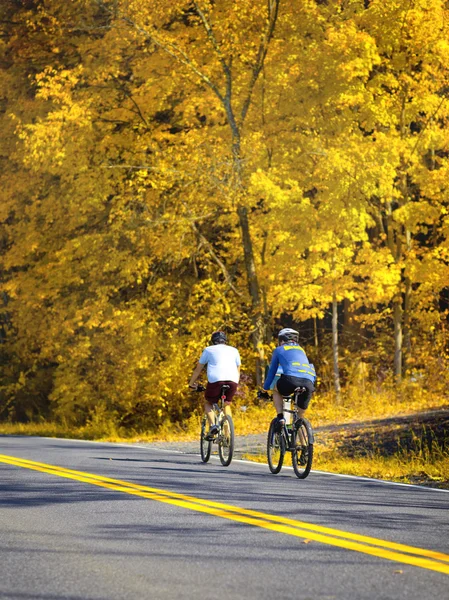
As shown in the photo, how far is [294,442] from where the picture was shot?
585 inches

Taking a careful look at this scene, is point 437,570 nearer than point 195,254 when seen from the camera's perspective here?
Yes

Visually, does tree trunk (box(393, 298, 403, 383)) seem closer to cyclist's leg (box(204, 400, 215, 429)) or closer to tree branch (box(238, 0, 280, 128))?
tree branch (box(238, 0, 280, 128))

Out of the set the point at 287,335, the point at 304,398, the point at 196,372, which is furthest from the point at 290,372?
the point at 196,372

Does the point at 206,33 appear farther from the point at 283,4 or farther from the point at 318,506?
the point at 318,506

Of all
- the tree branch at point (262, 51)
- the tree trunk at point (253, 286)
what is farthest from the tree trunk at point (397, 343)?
the tree branch at point (262, 51)

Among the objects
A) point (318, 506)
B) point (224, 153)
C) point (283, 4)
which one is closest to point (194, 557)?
point (318, 506)

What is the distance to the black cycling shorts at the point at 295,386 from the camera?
15094 mm

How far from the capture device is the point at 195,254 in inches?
1160

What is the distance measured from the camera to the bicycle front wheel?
54.1 ft

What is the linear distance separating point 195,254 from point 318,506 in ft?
60.3

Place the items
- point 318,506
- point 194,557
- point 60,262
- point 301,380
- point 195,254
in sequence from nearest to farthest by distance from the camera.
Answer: point 194,557 → point 318,506 → point 301,380 → point 195,254 → point 60,262

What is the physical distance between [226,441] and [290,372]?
2.09 m

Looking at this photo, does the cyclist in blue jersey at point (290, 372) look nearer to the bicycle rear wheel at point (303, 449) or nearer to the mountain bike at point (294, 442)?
the mountain bike at point (294, 442)

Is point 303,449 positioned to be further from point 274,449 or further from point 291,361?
point 291,361
